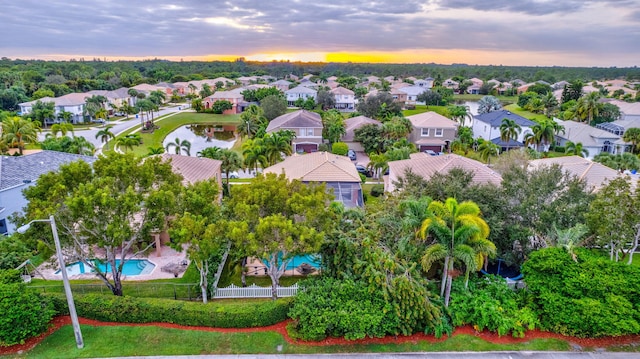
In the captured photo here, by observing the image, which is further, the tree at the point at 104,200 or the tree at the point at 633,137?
the tree at the point at 633,137

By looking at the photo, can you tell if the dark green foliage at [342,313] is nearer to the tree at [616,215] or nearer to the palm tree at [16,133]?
the tree at [616,215]

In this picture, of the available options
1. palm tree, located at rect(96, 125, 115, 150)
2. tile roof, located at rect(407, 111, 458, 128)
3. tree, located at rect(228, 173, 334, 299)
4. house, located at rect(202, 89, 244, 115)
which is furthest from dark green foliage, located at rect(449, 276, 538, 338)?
house, located at rect(202, 89, 244, 115)

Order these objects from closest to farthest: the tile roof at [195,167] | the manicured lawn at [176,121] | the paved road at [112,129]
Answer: the tile roof at [195,167], the paved road at [112,129], the manicured lawn at [176,121]

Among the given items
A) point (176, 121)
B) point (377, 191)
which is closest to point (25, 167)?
point (377, 191)

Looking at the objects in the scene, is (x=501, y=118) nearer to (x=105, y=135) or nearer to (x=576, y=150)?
(x=576, y=150)

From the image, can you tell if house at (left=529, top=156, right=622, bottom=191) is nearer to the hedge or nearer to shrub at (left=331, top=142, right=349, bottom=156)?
shrub at (left=331, top=142, right=349, bottom=156)

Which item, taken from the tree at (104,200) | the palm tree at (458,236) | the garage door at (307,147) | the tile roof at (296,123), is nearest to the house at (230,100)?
the tile roof at (296,123)

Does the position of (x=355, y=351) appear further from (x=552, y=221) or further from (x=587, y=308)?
(x=552, y=221)
